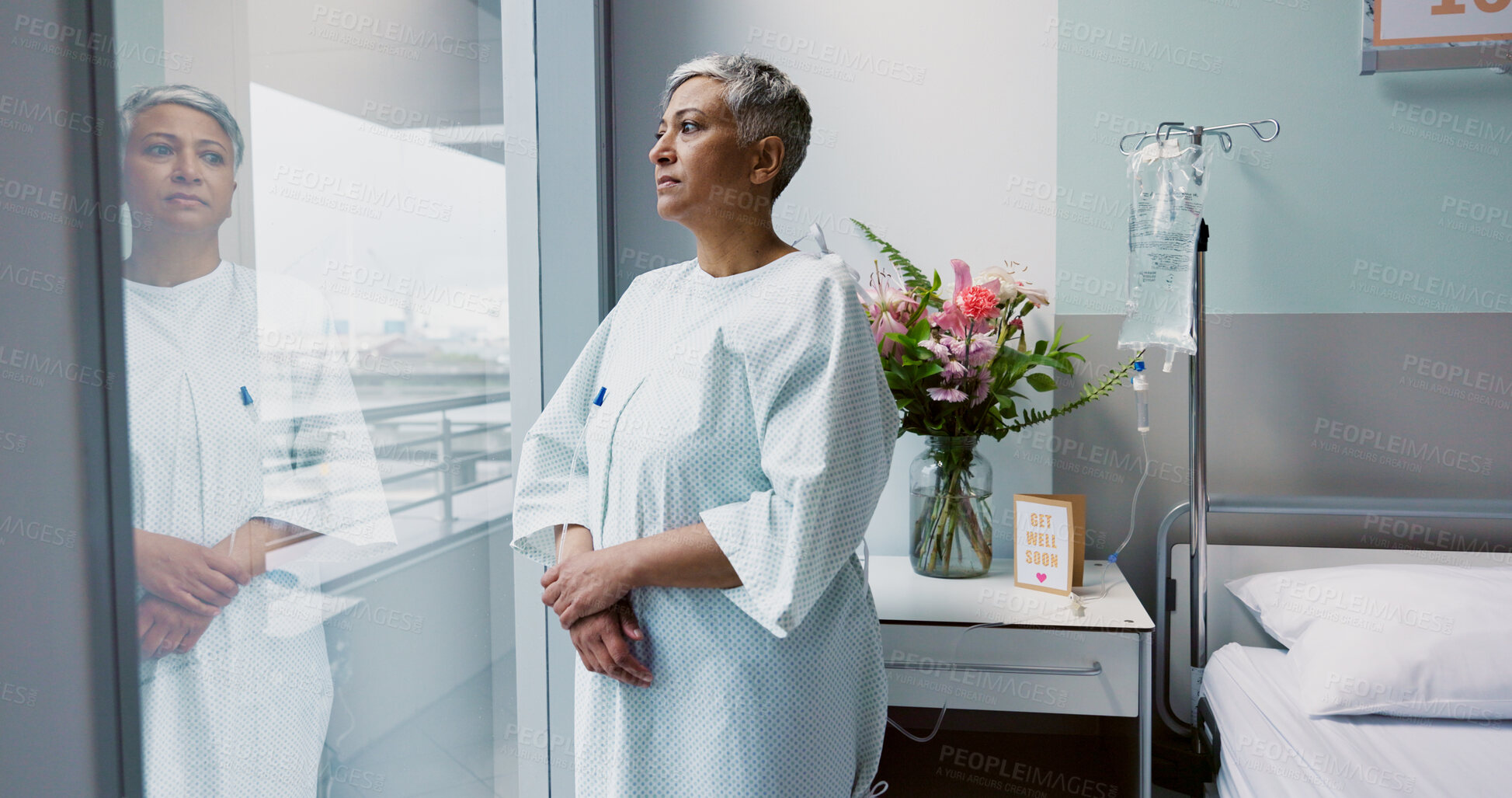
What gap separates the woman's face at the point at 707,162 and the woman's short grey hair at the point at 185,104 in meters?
0.49

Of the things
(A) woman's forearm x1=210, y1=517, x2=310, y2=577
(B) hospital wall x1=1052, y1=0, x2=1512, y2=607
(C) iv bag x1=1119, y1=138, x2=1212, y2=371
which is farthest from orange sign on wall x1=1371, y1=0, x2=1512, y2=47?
Result: (A) woman's forearm x1=210, y1=517, x2=310, y2=577

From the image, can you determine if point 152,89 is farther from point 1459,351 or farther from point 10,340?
point 1459,351

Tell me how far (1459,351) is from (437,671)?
2257 mm

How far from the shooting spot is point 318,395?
1118 millimetres

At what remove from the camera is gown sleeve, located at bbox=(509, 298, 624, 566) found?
4.32 feet

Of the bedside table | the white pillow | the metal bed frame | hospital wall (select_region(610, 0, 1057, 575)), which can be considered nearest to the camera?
the white pillow

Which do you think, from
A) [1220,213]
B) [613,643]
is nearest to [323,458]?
[613,643]

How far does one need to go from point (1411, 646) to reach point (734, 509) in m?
1.26

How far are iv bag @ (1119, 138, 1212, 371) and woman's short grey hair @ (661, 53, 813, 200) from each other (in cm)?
98

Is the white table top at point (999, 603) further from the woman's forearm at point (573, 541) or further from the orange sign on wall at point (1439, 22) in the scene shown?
the orange sign on wall at point (1439, 22)

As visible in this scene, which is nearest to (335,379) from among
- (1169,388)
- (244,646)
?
(244,646)

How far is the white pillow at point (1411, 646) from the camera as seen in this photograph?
1.47 meters

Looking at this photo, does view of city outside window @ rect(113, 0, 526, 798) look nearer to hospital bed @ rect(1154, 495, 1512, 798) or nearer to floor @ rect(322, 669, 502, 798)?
floor @ rect(322, 669, 502, 798)

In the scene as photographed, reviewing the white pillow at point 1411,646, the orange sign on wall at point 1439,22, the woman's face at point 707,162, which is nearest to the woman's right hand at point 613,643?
the woman's face at point 707,162
